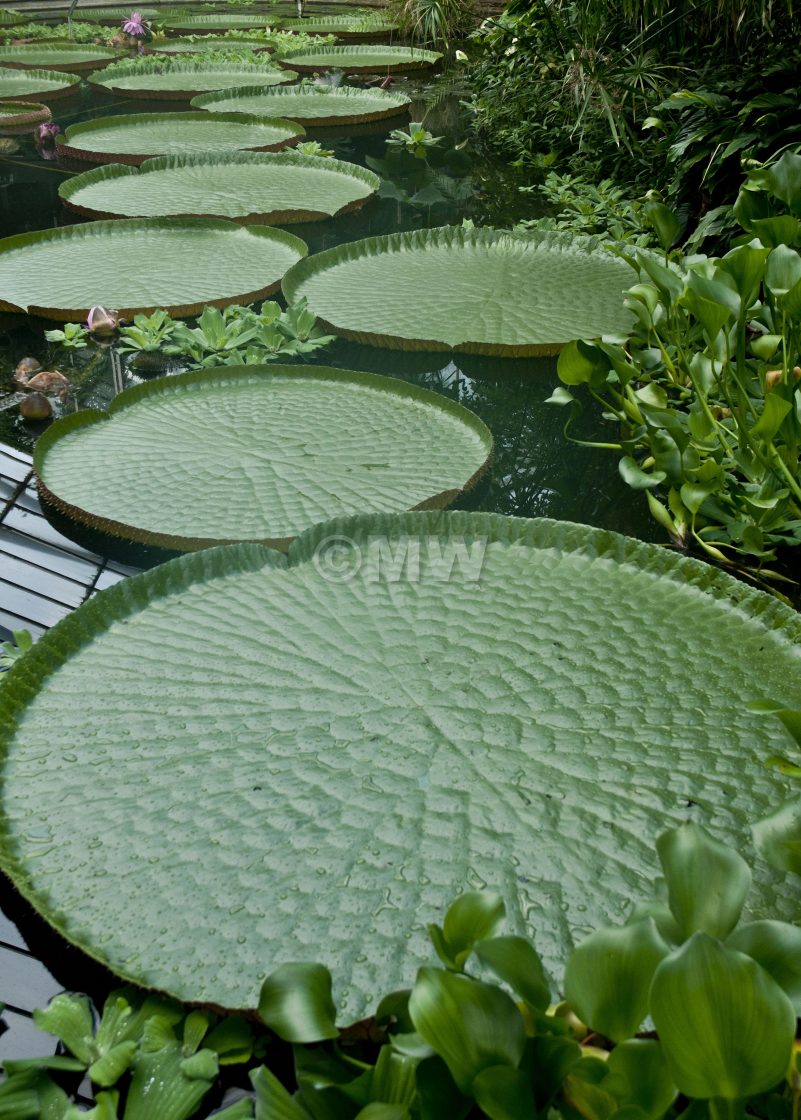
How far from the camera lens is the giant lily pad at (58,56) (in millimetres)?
6281

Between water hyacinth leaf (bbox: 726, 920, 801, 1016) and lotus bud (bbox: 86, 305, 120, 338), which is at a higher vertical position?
water hyacinth leaf (bbox: 726, 920, 801, 1016)

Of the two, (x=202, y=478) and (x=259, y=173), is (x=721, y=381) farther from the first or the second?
(x=259, y=173)

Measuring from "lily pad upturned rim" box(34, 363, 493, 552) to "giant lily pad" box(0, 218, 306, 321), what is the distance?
0.50 meters

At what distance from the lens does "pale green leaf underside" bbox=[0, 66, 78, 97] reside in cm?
546

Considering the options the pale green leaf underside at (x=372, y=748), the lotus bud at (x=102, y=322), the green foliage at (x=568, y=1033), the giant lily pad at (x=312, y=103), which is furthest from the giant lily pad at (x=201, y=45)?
the green foliage at (x=568, y=1033)

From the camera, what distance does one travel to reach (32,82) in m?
5.72

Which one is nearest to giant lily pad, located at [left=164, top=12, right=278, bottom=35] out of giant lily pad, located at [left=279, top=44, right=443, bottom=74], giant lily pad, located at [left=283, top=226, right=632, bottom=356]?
giant lily pad, located at [left=279, top=44, right=443, bottom=74]

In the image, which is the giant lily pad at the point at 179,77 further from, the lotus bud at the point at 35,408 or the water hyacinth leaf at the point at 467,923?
the water hyacinth leaf at the point at 467,923

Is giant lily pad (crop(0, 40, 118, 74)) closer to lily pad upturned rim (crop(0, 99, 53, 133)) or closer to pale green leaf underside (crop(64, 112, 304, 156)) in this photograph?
lily pad upturned rim (crop(0, 99, 53, 133))

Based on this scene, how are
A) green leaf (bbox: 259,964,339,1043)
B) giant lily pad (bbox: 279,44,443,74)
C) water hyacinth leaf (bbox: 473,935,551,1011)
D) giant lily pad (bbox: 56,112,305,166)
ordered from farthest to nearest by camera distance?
giant lily pad (bbox: 279,44,443,74), giant lily pad (bbox: 56,112,305,166), green leaf (bbox: 259,964,339,1043), water hyacinth leaf (bbox: 473,935,551,1011)

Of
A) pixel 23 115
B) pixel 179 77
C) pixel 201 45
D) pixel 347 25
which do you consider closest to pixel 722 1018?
pixel 23 115

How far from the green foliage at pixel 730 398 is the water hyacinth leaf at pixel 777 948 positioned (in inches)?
31.7

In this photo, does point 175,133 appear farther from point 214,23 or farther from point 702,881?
point 702,881

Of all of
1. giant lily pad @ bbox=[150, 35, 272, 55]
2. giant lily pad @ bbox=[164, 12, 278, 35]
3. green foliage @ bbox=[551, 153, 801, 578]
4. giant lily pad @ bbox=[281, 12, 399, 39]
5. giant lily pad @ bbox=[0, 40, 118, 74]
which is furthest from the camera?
giant lily pad @ bbox=[164, 12, 278, 35]
